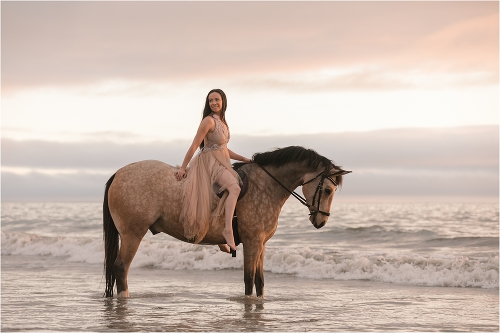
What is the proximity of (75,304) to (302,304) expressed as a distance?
10.0 ft

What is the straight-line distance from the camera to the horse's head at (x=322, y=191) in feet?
24.3

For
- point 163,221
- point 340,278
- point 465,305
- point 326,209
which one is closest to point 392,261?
point 340,278

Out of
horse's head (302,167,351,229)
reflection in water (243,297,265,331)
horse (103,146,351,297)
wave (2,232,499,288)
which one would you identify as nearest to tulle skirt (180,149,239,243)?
horse (103,146,351,297)

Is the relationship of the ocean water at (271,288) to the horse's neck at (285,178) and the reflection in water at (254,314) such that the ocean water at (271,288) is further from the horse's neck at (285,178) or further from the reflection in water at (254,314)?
the horse's neck at (285,178)

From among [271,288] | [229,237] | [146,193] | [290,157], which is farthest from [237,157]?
[271,288]

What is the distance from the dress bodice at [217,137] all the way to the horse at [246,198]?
1.65ft

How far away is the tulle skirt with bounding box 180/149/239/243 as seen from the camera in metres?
7.31

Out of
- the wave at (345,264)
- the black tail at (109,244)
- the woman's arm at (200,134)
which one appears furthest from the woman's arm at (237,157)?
the wave at (345,264)

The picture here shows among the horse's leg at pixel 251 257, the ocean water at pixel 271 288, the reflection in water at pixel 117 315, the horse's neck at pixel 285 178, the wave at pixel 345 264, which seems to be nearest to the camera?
the reflection in water at pixel 117 315

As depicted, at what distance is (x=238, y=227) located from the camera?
7.55 m

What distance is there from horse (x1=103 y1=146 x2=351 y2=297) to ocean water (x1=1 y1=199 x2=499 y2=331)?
2.59 ft

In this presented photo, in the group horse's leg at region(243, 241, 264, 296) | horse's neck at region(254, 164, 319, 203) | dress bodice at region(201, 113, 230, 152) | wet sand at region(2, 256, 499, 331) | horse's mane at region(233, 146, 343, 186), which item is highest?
dress bodice at region(201, 113, 230, 152)

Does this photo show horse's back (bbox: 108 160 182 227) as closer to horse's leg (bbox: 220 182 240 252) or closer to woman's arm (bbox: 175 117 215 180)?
woman's arm (bbox: 175 117 215 180)

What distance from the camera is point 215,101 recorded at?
7406mm
